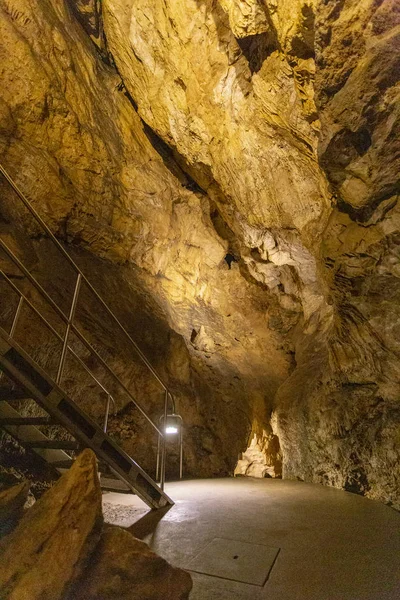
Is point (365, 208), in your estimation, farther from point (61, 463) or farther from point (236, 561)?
point (61, 463)

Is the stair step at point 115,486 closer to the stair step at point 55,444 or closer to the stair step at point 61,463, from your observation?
the stair step at point 61,463

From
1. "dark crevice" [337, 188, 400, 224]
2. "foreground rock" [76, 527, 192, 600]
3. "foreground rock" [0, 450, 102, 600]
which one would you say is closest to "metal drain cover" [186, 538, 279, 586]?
"foreground rock" [76, 527, 192, 600]

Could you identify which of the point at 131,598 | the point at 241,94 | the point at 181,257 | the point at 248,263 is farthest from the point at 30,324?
the point at 131,598

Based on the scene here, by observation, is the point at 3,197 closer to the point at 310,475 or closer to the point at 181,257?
the point at 181,257

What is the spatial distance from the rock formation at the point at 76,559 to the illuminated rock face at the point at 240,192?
134 inches

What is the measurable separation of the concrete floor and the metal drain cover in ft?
0.17

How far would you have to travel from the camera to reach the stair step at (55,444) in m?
2.78

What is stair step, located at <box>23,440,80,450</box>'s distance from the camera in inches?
109

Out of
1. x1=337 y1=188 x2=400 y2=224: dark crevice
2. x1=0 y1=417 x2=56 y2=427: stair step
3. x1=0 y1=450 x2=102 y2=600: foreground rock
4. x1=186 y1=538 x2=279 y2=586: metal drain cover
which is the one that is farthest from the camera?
x1=337 y1=188 x2=400 y2=224: dark crevice

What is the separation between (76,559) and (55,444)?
1.41 meters

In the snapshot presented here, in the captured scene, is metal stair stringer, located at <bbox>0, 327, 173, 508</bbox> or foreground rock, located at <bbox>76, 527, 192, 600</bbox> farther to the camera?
metal stair stringer, located at <bbox>0, 327, 173, 508</bbox>

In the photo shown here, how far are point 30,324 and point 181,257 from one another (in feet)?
10.7

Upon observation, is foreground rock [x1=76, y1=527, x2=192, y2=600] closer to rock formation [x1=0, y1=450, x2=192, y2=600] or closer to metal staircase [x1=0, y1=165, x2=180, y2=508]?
rock formation [x1=0, y1=450, x2=192, y2=600]

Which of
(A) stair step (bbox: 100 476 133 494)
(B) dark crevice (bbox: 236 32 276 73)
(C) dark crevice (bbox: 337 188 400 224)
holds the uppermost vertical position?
(B) dark crevice (bbox: 236 32 276 73)
